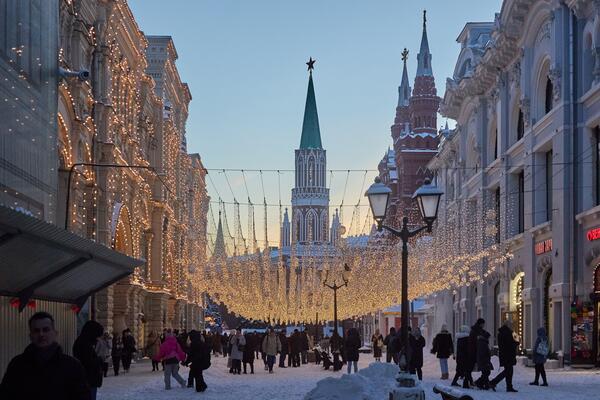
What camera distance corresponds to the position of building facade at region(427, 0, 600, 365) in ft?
114

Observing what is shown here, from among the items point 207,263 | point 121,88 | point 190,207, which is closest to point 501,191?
point 121,88

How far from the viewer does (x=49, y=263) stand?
1551cm

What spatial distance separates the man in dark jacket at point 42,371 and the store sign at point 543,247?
109 feet

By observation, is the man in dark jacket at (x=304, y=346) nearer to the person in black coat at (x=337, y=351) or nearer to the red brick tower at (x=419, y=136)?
the person in black coat at (x=337, y=351)

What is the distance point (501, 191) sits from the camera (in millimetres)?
47531

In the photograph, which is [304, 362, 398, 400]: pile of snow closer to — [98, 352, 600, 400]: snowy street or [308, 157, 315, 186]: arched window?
[98, 352, 600, 400]: snowy street

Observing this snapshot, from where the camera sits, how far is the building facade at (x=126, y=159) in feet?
113

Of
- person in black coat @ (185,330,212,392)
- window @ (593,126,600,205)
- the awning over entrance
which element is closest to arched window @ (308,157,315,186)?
window @ (593,126,600,205)

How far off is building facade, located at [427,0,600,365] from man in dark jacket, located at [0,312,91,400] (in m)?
27.7

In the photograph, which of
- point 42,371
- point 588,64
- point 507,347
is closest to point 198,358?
point 507,347

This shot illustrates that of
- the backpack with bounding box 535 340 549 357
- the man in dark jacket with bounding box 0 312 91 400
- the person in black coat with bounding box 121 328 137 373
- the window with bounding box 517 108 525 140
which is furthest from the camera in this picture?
the window with bounding box 517 108 525 140

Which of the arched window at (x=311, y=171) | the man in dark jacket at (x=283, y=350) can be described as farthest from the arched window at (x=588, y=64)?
the arched window at (x=311, y=171)

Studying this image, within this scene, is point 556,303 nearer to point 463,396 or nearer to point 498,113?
point 498,113

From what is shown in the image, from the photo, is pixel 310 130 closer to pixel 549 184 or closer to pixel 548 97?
pixel 548 97
